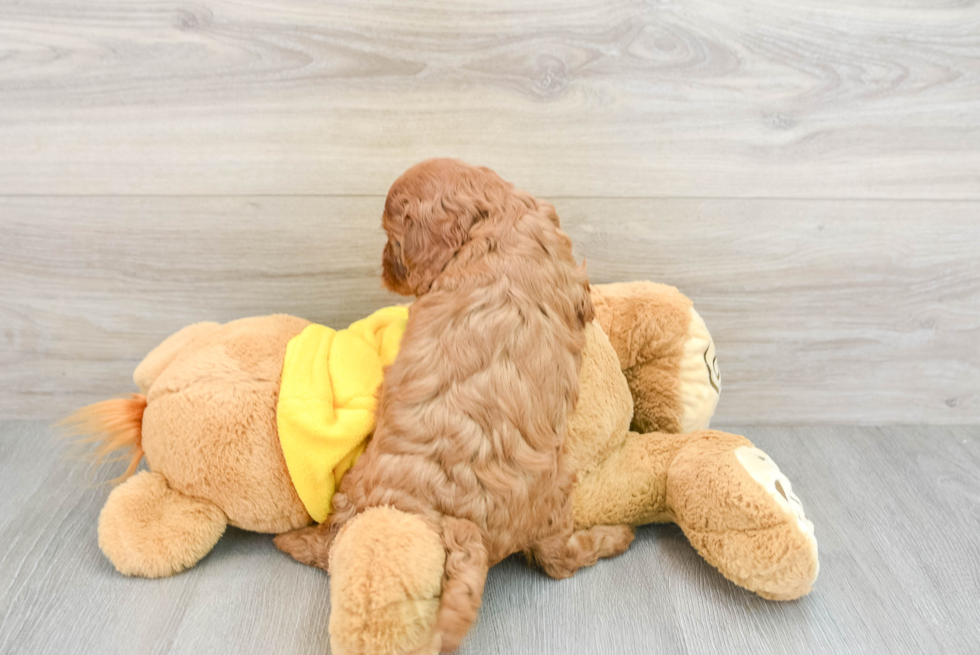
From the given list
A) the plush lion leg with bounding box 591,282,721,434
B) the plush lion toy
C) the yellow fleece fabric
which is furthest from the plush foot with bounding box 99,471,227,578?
the plush lion leg with bounding box 591,282,721,434

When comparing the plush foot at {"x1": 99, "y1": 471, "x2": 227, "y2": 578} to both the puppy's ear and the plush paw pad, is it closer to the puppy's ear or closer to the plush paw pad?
the puppy's ear

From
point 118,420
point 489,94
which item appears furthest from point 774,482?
point 118,420

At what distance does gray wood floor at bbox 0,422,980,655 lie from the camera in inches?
26.1

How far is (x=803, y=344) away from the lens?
0.99 meters

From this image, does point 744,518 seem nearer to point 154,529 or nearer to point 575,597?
point 575,597

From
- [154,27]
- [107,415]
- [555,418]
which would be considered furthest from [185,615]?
[154,27]

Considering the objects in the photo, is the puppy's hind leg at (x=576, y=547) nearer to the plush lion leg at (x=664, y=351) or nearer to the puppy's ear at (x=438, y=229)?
the plush lion leg at (x=664, y=351)

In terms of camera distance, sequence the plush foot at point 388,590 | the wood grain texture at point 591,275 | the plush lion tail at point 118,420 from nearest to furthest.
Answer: the plush foot at point 388,590, the plush lion tail at point 118,420, the wood grain texture at point 591,275

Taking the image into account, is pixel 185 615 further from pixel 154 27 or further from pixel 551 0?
pixel 551 0

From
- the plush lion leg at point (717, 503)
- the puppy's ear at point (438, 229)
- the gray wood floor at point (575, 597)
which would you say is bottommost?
the gray wood floor at point (575, 597)

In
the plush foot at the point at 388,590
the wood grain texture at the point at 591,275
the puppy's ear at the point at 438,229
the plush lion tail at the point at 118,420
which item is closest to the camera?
the plush foot at the point at 388,590

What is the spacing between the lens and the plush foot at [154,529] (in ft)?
2.33

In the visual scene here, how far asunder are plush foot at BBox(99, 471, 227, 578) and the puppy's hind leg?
35 centimetres

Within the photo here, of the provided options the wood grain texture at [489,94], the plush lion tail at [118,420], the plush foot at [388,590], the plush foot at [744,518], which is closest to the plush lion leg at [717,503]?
the plush foot at [744,518]
